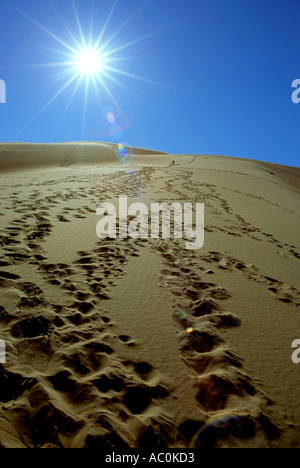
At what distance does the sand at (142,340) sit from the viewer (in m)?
1.85

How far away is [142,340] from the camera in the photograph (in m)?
2.65

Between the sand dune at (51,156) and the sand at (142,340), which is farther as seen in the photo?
the sand dune at (51,156)

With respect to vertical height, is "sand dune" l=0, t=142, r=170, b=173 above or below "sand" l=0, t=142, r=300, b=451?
above

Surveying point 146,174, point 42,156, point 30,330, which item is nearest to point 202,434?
point 30,330

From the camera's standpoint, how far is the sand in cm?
185

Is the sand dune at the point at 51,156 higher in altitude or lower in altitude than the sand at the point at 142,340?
higher

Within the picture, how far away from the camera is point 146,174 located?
14414mm

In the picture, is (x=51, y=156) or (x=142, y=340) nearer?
(x=142, y=340)

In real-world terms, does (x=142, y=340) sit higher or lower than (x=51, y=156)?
lower

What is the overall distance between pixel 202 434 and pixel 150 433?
14.4 inches

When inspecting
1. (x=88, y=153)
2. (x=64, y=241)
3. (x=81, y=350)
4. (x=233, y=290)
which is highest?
(x=88, y=153)

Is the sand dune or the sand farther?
the sand dune
